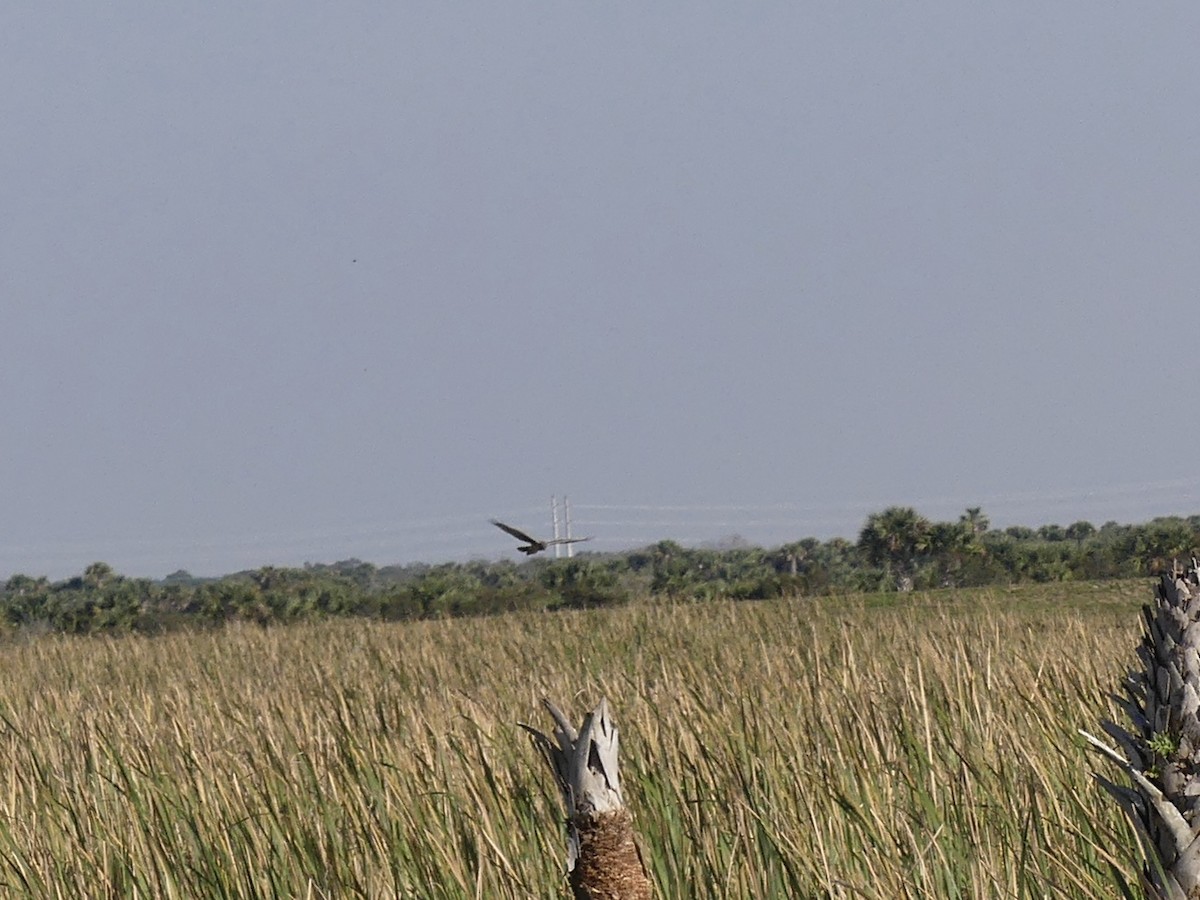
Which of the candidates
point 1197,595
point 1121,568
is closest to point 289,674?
point 1197,595

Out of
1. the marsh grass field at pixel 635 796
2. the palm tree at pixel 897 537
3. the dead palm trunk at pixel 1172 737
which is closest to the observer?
the dead palm trunk at pixel 1172 737

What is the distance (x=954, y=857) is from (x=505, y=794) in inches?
53.5

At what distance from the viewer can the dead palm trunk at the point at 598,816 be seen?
125 cm

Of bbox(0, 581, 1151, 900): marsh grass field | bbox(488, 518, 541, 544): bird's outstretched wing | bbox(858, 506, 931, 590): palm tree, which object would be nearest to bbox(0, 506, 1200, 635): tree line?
bbox(858, 506, 931, 590): palm tree

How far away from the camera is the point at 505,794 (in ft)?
13.7

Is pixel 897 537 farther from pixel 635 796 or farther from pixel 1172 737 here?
pixel 1172 737

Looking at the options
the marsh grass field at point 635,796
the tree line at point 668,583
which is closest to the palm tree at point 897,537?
the tree line at point 668,583

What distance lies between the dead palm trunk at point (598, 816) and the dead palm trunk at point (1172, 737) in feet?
1.52

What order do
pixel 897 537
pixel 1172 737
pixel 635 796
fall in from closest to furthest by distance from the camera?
pixel 1172 737
pixel 635 796
pixel 897 537

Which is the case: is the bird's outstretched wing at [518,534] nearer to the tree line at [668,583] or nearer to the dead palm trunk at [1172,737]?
the dead palm trunk at [1172,737]

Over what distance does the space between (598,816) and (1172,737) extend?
0.53 meters

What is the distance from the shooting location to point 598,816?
1.26 metres

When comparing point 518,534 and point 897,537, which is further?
point 897,537

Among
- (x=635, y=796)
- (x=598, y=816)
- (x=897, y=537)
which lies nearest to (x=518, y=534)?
(x=598, y=816)
